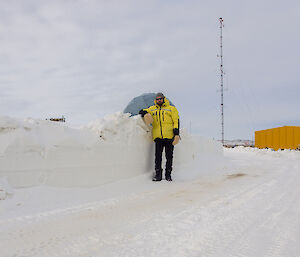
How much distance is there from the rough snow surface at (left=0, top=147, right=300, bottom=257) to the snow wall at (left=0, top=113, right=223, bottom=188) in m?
0.19

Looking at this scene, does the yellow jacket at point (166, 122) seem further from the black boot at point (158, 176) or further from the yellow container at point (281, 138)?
the yellow container at point (281, 138)

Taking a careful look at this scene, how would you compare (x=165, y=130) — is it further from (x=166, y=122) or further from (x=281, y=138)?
(x=281, y=138)

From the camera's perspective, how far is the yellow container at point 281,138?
1630 cm

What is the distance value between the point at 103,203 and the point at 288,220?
194 centimetres

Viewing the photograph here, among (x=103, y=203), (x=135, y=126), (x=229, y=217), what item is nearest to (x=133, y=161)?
(x=135, y=126)

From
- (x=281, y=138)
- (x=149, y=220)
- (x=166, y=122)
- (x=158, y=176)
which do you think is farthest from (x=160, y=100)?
(x=281, y=138)

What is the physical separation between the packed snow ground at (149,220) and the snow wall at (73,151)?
0.31 feet

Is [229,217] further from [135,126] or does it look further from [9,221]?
[135,126]

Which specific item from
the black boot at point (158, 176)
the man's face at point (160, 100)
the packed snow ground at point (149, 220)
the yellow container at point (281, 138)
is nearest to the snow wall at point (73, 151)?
the packed snow ground at point (149, 220)

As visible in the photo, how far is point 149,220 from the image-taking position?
2150 mm

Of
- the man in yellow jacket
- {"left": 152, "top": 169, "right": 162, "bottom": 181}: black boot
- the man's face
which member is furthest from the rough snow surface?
the man's face

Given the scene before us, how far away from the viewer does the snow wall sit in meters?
2.91

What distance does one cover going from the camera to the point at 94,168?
3541mm

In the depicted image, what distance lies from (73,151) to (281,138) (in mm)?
17386
